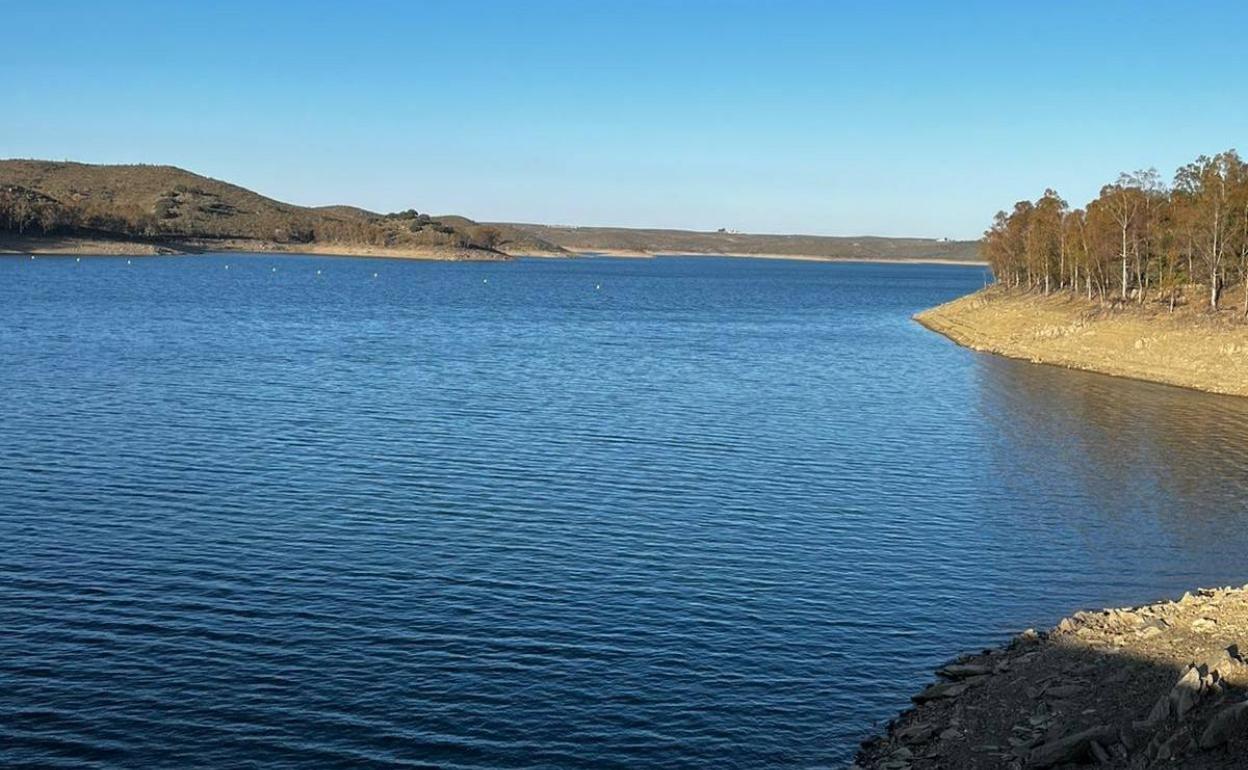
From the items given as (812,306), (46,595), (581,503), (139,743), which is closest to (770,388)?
(581,503)

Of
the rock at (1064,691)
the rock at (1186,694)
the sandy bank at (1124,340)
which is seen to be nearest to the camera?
the rock at (1186,694)

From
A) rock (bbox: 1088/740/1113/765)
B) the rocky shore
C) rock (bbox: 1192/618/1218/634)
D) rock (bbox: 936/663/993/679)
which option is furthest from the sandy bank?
rock (bbox: 1088/740/1113/765)

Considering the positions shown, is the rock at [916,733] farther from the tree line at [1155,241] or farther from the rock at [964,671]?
the tree line at [1155,241]

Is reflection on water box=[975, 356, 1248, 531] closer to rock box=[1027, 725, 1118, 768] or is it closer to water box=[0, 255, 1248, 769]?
water box=[0, 255, 1248, 769]

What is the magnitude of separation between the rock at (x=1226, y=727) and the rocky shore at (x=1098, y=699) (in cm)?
1

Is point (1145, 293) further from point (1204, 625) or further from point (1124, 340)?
point (1204, 625)

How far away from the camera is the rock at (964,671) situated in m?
22.4

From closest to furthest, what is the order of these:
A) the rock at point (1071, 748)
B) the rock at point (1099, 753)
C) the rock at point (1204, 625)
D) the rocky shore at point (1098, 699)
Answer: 1. the rocky shore at point (1098, 699)
2. the rock at point (1099, 753)
3. the rock at point (1071, 748)
4. the rock at point (1204, 625)

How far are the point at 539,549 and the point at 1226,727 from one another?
60.3ft

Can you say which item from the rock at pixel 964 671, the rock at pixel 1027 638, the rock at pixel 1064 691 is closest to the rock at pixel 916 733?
the rock at pixel 1064 691

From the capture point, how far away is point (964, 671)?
74.1 ft

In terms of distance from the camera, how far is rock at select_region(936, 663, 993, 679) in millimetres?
22422

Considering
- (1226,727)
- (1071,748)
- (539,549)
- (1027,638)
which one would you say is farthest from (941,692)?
(539,549)

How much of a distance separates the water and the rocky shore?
1239 millimetres
